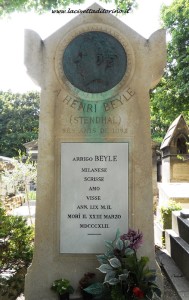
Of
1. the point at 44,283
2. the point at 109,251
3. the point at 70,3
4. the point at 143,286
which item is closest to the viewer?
the point at 143,286

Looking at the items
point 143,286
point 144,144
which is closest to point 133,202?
point 144,144

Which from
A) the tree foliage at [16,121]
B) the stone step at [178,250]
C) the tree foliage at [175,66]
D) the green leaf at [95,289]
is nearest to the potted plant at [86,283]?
the green leaf at [95,289]

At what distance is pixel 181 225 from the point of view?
570cm

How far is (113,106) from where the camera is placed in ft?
14.5

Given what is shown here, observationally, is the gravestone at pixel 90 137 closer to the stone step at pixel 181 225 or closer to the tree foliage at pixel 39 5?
the stone step at pixel 181 225

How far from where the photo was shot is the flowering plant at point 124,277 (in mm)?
3512

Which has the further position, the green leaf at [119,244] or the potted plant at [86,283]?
the potted plant at [86,283]

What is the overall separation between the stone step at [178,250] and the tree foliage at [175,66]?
903 cm

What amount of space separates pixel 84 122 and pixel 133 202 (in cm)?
135

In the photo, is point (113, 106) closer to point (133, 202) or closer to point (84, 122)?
point (84, 122)

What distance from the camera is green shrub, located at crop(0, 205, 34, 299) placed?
3961 mm

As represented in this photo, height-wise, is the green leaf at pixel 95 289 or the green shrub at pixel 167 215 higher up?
the green shrub at pixel 167 215

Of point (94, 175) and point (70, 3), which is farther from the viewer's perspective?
point (70, 3)

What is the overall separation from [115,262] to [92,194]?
3.47 feet
